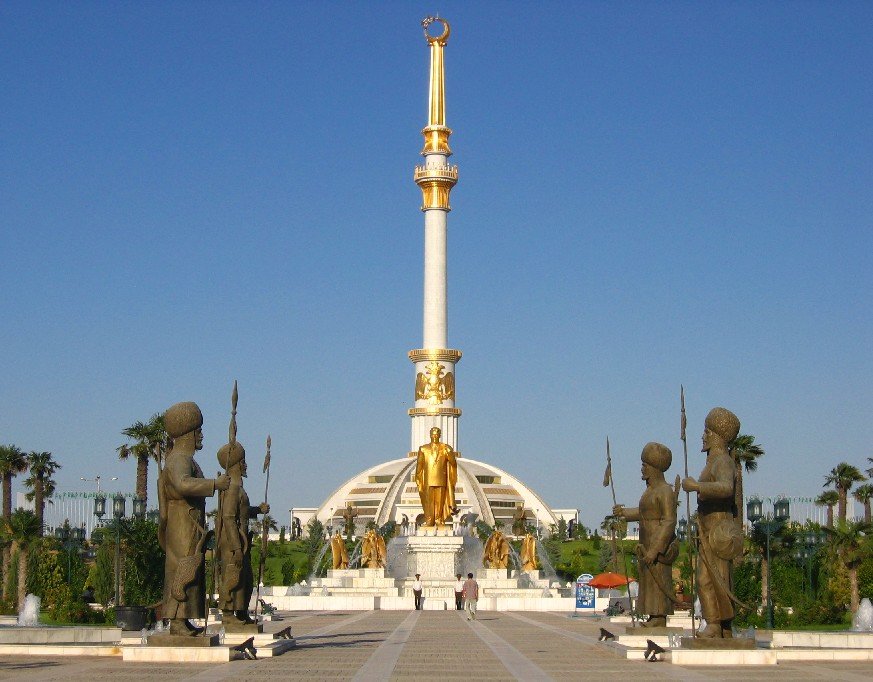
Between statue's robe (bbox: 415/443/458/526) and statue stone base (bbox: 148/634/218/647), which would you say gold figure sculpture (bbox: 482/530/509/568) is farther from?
statue stone base (bbox: 148/634/218/647)

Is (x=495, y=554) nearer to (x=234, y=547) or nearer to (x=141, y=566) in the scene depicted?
(x=141, y=566)

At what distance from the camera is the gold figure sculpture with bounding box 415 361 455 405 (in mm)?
103688

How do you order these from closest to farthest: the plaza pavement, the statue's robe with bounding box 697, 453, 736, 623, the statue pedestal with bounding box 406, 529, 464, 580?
the plaza pavement < the statue's robe with bounding box 697, 453, 736, 623 < the statue pedestal with bounding box 406, 529, 464, 580

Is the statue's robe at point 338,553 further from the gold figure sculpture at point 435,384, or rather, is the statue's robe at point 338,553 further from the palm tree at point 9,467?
the gold figure sculpture at point 435,384

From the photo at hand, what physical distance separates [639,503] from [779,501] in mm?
14184

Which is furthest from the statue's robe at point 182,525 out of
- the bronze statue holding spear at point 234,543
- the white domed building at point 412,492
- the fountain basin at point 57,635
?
the white domed building at point 412,492

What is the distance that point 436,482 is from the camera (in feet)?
180

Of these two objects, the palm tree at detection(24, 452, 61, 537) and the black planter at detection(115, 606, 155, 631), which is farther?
the palm tree at detection(24, 452, 61, 537)

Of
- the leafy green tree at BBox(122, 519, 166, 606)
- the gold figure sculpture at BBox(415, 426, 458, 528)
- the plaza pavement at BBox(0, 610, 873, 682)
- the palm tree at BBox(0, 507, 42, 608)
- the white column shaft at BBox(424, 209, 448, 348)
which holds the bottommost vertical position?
the plaza pavement at BBox(0, 610, 873, 682)

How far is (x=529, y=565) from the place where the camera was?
5497cm

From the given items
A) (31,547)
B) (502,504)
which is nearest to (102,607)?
(31,547)

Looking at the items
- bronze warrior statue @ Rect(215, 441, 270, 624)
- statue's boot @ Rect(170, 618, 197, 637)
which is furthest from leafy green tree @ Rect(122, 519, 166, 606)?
statue's boot @ Rect(170, 618, 197, 637)

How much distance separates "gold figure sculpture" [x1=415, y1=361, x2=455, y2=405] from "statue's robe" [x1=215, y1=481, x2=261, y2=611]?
79.1 meters

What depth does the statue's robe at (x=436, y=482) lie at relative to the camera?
55000 millimetres
